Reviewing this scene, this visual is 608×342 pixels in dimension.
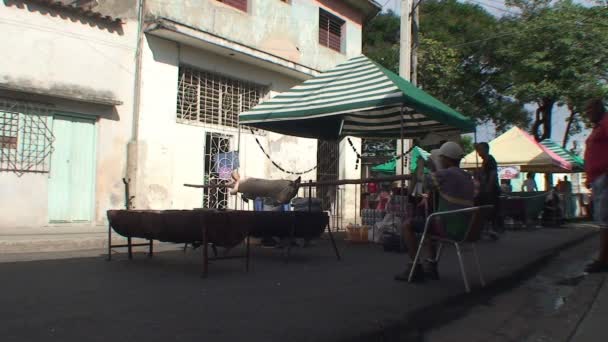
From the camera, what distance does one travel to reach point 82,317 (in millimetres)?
Result: 3553

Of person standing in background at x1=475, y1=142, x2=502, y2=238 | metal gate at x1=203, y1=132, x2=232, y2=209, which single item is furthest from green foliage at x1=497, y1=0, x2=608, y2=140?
metal gate at x1=203, y1=132, x2=232, y2=209

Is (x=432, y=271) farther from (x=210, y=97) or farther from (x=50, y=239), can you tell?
(x=210, y=97)

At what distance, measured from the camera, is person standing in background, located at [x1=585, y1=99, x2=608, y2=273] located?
595 centimetres

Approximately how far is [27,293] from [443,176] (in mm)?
3896

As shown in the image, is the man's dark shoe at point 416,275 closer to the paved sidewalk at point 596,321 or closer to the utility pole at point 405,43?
the paved sidewalk at point 596,321

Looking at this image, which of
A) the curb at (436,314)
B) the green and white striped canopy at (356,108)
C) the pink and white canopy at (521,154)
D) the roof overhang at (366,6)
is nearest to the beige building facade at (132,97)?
the green and white striped canopy at (356,108)

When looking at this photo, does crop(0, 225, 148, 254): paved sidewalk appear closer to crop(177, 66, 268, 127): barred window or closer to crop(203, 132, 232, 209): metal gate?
crop(203, 132, 232, 209): metal gate

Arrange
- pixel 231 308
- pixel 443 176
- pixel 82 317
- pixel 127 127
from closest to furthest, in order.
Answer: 1. pixel 82 317
2. pixel 231 308
3. pixel 443 176
4. pixel 127 127

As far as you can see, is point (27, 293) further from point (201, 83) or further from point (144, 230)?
point (201, 83)

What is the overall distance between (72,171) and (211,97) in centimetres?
398

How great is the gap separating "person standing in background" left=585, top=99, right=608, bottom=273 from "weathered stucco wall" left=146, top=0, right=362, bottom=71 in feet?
28.9

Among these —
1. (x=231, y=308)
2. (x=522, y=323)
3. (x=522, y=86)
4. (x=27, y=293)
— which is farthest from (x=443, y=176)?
(x=522, y=86)

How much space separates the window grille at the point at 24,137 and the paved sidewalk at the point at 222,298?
3.72 metres

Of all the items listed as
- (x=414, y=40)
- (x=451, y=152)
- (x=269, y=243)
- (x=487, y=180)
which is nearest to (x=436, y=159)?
(x=451, y=152)
